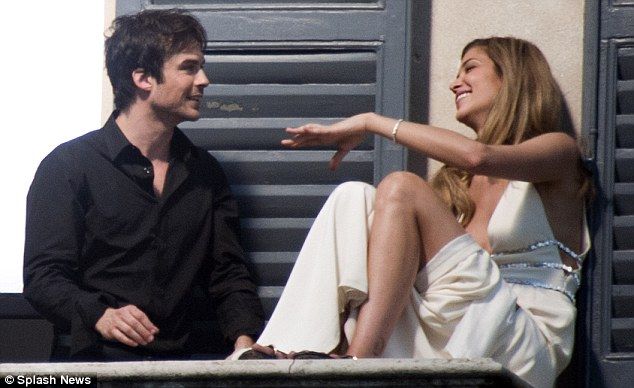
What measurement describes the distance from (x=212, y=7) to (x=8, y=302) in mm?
1086

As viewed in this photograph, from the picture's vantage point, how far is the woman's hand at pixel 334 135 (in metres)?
5.51

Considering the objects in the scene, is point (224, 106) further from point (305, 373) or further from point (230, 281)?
point (305, 373)

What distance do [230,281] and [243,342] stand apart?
0.69ft

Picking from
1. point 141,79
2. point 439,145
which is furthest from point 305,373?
point 141,79

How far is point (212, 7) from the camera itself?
20.1 ft

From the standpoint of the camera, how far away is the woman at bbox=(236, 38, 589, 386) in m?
5.31

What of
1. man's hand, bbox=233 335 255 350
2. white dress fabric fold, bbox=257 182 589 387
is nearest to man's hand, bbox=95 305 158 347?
man's hand, bbox=233 335 255 350

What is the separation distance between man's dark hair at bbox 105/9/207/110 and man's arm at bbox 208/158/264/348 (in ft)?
1.25

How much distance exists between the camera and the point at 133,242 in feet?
19.4

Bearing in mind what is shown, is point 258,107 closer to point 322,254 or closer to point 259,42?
point 259,42

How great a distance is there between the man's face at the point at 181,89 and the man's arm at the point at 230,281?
19 centimetres

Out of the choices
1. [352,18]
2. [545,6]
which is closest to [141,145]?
[352,18]
